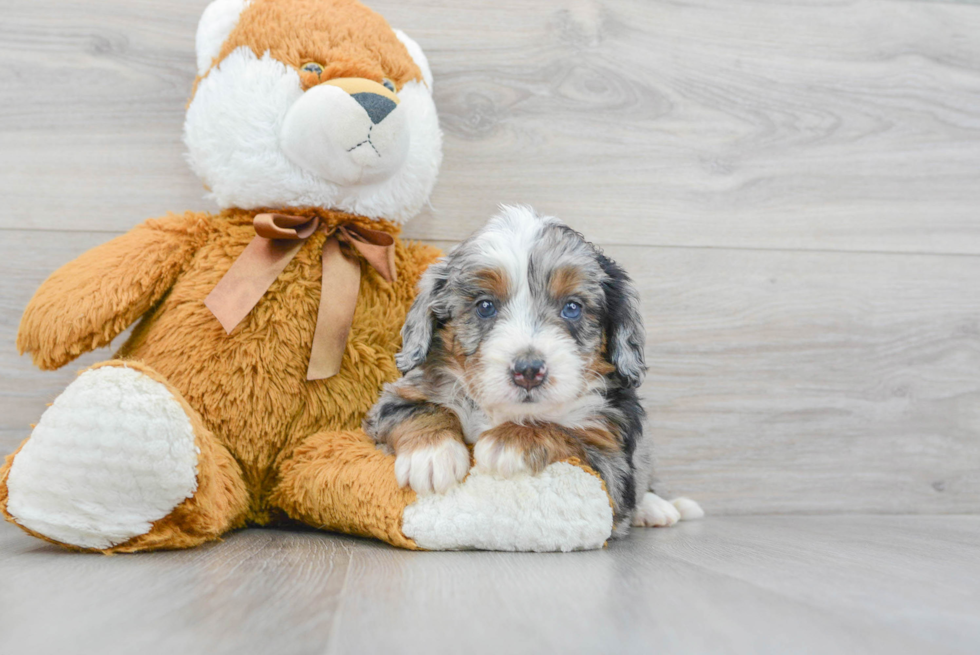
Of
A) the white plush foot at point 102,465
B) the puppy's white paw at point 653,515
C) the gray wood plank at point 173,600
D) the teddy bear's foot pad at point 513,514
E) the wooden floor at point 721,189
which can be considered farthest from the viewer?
the wooden floor at point 721,189

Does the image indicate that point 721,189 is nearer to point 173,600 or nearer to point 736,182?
point 736,182

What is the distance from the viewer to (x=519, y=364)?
55.1 inches

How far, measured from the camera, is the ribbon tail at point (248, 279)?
1.64m

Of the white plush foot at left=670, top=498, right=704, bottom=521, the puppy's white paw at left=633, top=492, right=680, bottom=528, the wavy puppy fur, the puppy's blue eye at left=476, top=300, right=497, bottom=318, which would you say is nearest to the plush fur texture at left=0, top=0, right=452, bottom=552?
the wavy puppy fur

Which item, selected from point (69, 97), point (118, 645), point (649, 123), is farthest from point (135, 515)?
point (649, 123)

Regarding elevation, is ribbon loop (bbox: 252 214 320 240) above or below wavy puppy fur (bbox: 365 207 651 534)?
above

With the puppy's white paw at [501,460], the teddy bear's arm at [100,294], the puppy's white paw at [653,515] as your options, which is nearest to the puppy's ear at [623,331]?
the puppy's white paw at [501,460]

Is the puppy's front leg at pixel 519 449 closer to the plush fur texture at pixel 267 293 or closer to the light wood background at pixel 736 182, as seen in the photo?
the plush fur texture at pixel 267 293

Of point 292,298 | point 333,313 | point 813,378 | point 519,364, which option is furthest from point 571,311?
point 813,378

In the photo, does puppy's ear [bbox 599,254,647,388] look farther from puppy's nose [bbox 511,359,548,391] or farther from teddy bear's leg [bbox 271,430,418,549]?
teddy bear's leg [bbox 271,430,418,549]

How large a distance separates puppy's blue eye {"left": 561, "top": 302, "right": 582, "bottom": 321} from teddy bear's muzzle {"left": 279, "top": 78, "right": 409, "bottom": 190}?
57 centimetres

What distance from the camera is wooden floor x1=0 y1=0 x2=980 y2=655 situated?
83.2 inches

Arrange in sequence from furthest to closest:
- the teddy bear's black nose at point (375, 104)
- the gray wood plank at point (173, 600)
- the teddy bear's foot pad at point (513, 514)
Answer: the teddy bear's black nose at point (375, 104), the teddy bear's foot pad at point (513, 514), the gray wood plank at point (173, 600)

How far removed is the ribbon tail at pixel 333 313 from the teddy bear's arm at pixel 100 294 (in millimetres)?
355
